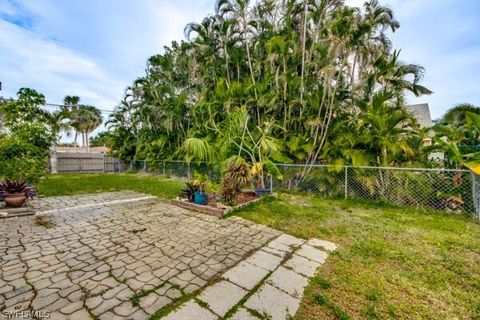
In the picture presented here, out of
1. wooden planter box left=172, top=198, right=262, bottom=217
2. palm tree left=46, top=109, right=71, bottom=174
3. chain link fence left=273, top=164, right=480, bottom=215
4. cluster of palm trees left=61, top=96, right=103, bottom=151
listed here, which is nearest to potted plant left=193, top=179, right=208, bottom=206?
wooden planter box left=172, top=198, right=262, bottom=217

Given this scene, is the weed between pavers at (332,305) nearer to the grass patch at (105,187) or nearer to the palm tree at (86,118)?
the grass patch at (105,187)

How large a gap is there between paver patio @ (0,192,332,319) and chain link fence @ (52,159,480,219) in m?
2.57

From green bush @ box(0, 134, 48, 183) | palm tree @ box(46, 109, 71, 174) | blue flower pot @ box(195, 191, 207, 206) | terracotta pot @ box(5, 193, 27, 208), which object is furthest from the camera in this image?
palm tree @ box(46, 109, 71, 174)

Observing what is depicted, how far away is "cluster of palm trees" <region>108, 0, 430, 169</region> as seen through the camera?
6.28m

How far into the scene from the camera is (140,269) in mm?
2586

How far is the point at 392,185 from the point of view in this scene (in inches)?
225

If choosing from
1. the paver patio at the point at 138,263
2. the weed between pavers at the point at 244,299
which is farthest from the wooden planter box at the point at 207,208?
the weed between pavers at the point at 244,299

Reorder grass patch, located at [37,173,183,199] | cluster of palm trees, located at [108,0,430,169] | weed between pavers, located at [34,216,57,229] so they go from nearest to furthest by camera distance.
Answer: weed between pavers, located at [34,216,57,229], cluster of palm trees, located at [108,0,430,169], grass patch, located at [37,173,183,199]

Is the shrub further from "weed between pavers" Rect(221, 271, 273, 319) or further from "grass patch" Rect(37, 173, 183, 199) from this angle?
"weed between pavers" Rect(221, 271, 273, 319)

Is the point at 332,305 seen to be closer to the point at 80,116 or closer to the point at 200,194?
the point at 200,194

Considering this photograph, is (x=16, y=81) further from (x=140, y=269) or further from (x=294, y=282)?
(x=294, y=282)

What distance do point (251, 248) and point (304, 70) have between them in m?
7.18

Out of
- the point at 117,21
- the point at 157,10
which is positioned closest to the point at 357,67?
the point at 157,10

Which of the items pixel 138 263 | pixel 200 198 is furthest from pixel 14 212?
pixel 138 263
